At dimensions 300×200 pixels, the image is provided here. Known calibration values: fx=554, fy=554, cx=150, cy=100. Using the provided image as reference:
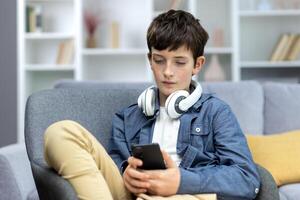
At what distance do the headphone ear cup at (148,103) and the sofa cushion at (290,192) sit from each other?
0.64 m

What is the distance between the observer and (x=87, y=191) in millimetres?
1454

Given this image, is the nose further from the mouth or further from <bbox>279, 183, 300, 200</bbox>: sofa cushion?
<bbox>279, 183, 300, 200</bbox>: sofa cushion

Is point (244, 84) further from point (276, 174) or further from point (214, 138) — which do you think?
point (214, 138)

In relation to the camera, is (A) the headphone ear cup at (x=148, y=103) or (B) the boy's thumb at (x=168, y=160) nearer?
(B) the boy's thumb at (x=168, y=160)

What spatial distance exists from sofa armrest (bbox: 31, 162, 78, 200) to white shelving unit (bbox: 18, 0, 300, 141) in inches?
105

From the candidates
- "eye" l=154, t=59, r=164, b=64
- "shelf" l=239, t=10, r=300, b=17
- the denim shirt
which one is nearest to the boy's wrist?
the denim shirt

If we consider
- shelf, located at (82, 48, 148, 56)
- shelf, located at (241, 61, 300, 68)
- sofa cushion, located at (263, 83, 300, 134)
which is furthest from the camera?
shelf, located at (82, 48, 148, 56)

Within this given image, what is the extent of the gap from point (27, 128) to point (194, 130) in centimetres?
55

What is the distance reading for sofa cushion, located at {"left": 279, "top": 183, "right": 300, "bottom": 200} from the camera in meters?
2.09

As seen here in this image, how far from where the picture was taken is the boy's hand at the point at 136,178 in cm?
157

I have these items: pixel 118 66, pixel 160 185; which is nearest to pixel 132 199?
pixel 160 185

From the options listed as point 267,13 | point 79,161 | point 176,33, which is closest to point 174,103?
point 176,33

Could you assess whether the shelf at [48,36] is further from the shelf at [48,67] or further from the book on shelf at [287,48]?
the book on shelf at [287,48]

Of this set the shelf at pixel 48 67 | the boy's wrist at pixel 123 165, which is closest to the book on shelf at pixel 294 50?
the shelf at pixel 48 67
